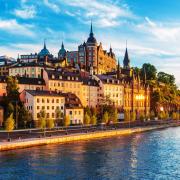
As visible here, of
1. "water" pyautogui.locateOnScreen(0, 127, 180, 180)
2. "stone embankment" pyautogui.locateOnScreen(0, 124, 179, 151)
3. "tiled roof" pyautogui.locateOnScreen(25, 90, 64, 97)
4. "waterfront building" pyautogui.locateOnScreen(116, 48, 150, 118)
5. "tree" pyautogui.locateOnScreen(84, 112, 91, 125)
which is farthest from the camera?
"waterfront building" pyautogui.locateOnScreen(116, 48, 150, 118)

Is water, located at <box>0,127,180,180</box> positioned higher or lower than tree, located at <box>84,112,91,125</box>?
lower

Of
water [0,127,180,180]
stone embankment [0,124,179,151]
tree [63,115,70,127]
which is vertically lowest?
water [0,127,180,180]

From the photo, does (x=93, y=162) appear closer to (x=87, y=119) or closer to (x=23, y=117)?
(x=23, y=117)

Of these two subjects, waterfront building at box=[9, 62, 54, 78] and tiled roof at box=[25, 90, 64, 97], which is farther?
waterfront building at box=[9, 62, 54, 78]

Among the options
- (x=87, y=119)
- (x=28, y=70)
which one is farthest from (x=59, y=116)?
(x=28, y=70)

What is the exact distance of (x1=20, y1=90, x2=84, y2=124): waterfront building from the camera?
103 metres

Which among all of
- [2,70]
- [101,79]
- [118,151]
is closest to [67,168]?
[118,151]

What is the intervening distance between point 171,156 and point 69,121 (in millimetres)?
42884

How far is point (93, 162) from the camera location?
5884 cm

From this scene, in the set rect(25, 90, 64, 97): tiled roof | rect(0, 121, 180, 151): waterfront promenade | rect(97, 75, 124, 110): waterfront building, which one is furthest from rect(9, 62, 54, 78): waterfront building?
rect(0, 121, 180, 151): waterfront promenade

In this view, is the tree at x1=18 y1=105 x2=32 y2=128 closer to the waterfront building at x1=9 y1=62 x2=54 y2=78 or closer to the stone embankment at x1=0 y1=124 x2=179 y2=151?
the stone embankment at x1=0 y1=124 x2=179 y2=151

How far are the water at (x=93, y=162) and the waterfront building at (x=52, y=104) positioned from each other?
1101 inches

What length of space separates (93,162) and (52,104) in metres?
50.5

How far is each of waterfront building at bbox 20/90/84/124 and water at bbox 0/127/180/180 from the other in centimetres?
2797
